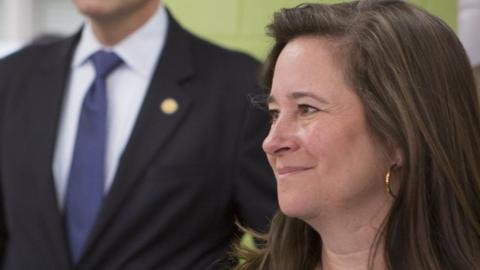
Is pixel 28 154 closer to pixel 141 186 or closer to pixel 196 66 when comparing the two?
pixel 141 186

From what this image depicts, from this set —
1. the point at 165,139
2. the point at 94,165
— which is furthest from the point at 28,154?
the point at 165,139

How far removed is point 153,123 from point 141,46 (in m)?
0.19

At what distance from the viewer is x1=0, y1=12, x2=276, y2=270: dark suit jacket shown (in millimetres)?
2072

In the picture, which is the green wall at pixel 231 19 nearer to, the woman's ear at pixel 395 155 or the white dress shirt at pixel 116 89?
the white dress shirt at pixel 116 89

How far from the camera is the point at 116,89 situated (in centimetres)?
219

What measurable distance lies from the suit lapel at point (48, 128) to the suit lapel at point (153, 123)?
8cm

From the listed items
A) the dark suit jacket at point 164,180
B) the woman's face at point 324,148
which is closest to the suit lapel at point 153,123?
→ the dark suit jacket at point 164,180

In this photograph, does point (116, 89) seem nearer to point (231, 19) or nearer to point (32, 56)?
point (32, 56)

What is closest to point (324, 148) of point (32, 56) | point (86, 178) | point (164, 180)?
point (164, 180)

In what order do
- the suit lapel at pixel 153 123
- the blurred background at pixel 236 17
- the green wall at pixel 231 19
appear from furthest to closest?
the green wall at pixel 231 19, the blurred background at pixel 236 17, the suit lapel at pixel 153 123

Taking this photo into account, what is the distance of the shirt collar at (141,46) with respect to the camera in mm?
2186

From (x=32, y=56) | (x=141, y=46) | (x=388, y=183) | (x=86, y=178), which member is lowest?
(x=86, y=178)

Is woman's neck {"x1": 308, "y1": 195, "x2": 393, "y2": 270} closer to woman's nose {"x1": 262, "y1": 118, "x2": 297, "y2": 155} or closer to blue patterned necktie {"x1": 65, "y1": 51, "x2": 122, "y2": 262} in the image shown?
woman's nose {"x1": 262, "y1": 118, "x2": 297, "y2": 155}

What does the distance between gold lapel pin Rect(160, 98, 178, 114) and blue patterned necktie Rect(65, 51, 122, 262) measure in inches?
5.0
